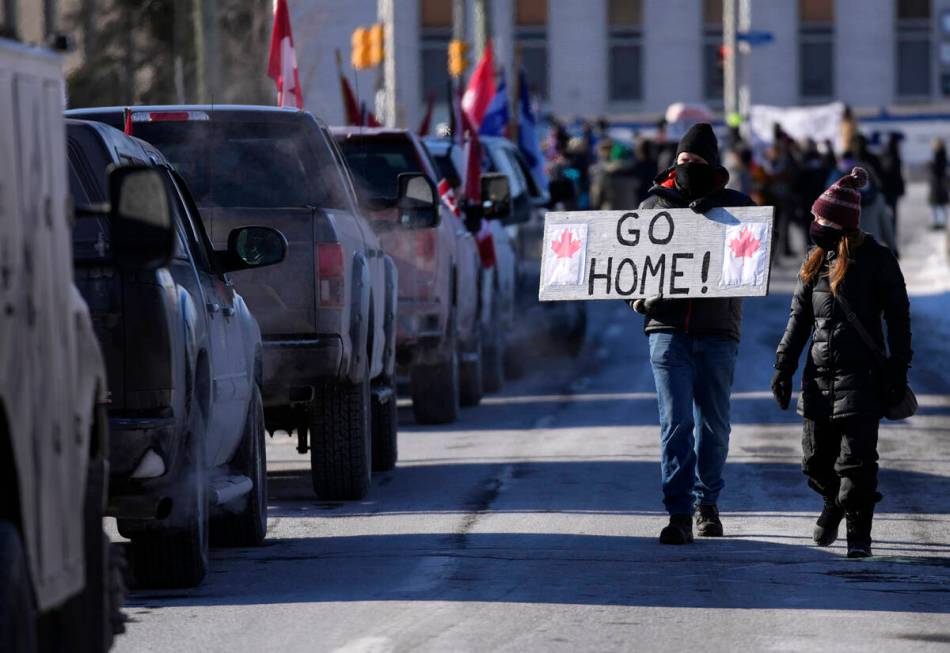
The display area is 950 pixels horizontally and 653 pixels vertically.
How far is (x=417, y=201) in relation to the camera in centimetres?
1424

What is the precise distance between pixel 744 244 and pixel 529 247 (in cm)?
1153

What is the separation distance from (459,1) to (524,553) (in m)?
42.9

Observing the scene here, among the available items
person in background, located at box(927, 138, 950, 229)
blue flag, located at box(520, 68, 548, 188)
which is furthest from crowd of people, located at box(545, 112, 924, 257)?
person in background, located at box(927, 138, 950, 229)

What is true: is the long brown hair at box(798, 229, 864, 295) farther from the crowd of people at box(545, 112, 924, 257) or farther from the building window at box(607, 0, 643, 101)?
the building window at box(607, 0, 643, 101)

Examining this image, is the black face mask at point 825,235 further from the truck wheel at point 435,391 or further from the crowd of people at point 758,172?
the crowd of people at point 758,172

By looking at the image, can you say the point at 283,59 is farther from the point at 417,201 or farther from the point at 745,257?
the point at 745,257

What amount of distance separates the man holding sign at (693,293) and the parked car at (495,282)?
23.6 feet

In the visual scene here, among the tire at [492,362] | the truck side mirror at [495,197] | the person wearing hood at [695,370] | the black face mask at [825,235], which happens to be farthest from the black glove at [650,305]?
the tire at [492,362]

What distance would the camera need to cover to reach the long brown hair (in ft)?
32.8

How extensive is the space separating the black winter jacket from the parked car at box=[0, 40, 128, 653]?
4.56m

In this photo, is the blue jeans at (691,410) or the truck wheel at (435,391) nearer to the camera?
the blue jeans at (691,410)

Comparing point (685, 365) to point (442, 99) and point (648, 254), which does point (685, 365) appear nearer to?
point (648, 254)

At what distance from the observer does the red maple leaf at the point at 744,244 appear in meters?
10.6

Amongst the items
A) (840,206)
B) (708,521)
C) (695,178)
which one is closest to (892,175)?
(695,178)
